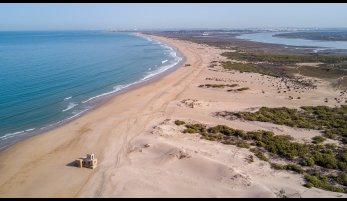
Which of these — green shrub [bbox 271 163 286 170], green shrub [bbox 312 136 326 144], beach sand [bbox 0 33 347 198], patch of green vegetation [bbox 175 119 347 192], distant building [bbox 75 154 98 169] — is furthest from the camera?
green shrub [bbox 312 136 326 144]

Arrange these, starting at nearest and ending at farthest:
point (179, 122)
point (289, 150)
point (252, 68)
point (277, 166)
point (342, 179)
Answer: point (342, 179)
point (277, 166)
point (289, 150)
point (179, 122)
point (252, 68)

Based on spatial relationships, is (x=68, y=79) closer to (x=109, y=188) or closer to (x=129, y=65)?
(x=129, y=65)

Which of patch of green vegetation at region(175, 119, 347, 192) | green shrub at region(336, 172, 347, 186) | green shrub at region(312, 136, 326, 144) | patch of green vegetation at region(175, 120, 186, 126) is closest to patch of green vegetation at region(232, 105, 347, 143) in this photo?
green shrub at region(312, 136, 326, 144)

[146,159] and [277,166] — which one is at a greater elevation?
[277,166]

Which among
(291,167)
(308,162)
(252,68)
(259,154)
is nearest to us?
(291,167)

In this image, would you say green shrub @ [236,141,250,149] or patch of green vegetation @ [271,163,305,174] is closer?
patch of green vegetation @ [271,163,305,174]

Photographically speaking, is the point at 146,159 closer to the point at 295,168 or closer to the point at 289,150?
the point at 295,168

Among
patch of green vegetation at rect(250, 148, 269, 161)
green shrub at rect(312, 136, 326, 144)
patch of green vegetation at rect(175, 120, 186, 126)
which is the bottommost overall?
patch of green vegetation at rect(250, 148, 269, 161)

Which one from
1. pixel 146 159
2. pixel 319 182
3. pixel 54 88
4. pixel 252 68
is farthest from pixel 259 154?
pixel 252 68

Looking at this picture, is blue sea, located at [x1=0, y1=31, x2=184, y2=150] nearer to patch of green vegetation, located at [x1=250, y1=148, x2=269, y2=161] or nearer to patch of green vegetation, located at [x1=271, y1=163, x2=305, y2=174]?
patch of green vegetation, located at [x1=250, y1=148, x2=269, y2=161]
